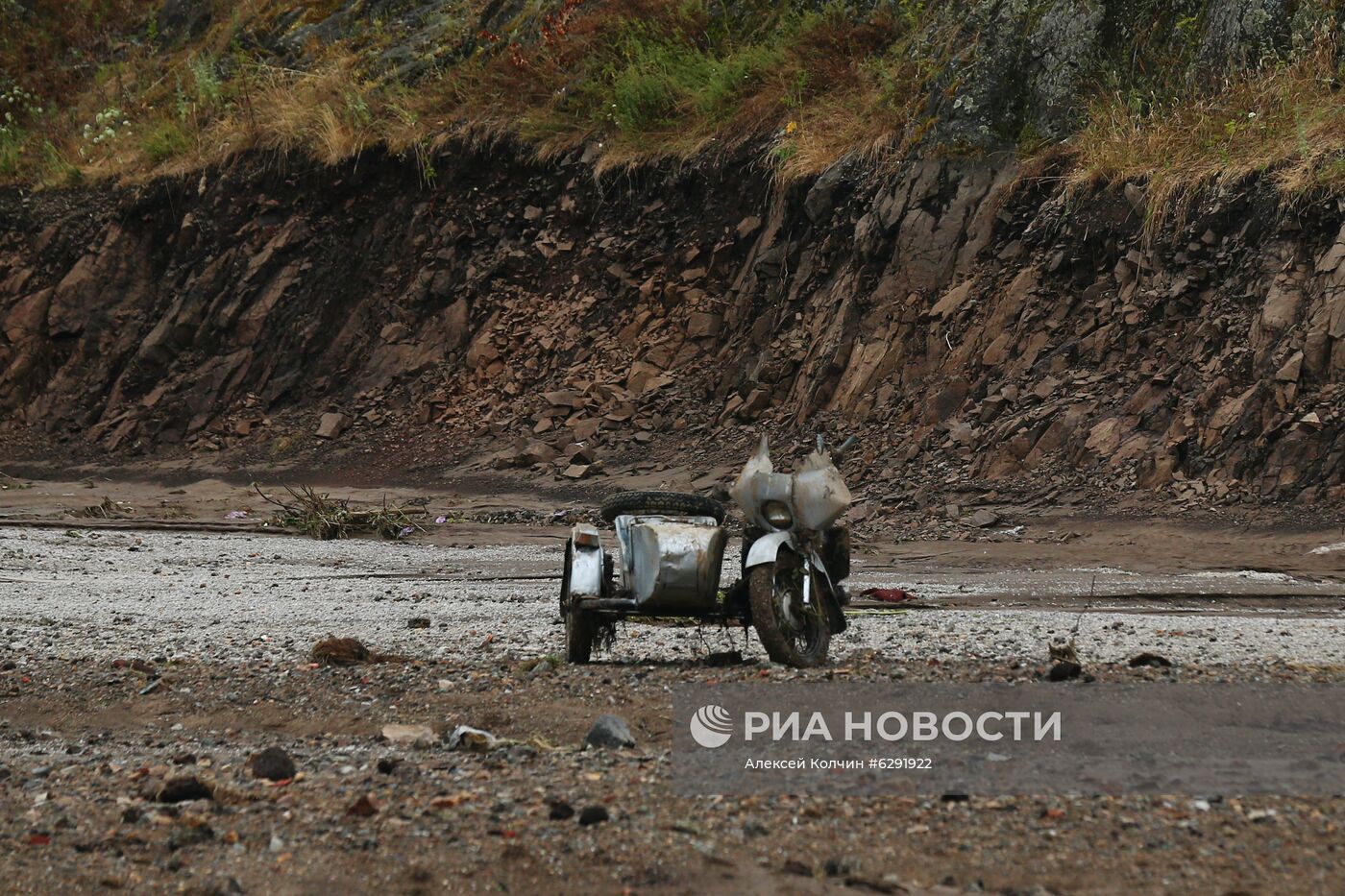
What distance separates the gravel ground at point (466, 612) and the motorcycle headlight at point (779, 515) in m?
0.62

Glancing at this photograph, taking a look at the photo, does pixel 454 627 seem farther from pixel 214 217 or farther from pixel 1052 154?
pixel 214 217

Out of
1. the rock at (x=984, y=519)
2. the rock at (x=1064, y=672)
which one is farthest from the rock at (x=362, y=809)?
the rock at (x=984, y=519)

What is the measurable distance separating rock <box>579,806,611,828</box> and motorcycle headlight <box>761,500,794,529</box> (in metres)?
2.53

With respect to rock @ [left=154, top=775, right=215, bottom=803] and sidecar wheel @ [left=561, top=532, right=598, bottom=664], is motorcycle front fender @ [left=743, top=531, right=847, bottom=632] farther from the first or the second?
rock @ [left=154, top=775, right=215, bottom=803]

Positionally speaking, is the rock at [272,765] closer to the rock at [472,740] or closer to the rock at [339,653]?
the rock at [472,740]

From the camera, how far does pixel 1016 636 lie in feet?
22.0

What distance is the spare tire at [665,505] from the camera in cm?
662

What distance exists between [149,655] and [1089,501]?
28.3 feet

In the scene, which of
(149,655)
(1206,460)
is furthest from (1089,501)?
(149,655)

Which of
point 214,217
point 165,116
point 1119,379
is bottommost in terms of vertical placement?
point 1119,379

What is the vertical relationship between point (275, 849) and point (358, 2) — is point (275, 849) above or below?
below

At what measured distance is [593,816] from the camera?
3672mm

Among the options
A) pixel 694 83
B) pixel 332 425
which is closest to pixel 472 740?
pixel 332 425

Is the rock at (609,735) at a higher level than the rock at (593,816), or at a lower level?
lower
